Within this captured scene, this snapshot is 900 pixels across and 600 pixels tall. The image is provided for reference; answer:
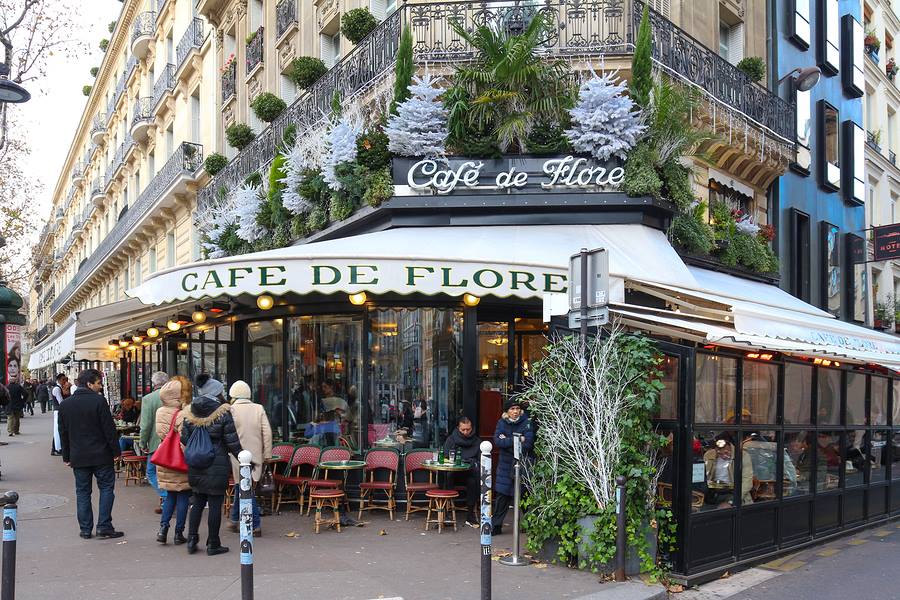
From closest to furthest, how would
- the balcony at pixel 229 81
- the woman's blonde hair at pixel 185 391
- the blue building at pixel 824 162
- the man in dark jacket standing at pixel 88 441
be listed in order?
the man in dark jacket standing at pixel 88 441
the woman's blonde hair at pixel 185 391
the blue building at pixel 824 162
the balcony at pixel 229 81

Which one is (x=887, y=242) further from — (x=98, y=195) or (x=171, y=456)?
(x=98, y=195)

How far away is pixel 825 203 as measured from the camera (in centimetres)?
1906

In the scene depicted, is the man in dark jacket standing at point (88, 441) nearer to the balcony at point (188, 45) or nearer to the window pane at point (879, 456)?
the window pane at point (879, 456)

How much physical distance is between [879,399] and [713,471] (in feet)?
17.3

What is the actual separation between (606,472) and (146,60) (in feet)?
98.2

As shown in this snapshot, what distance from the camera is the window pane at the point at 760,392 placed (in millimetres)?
8688

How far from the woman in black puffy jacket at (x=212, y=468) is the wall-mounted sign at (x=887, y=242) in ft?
57.4

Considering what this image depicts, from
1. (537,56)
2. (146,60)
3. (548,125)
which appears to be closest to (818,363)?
(548,125)

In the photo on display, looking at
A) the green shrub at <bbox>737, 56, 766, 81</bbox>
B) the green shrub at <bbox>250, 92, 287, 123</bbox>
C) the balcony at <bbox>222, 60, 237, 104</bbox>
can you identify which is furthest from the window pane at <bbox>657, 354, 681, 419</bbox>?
the balcony at <bbox>222, 60, 237, 104</bbox>

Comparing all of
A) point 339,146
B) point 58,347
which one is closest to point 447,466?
point 339,146

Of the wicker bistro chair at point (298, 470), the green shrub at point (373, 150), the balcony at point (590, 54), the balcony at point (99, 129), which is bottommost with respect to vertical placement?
the wicker bistro chair at point (298, 470)

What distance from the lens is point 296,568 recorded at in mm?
7465

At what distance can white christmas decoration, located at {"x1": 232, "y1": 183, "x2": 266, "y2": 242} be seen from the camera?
15.9 m

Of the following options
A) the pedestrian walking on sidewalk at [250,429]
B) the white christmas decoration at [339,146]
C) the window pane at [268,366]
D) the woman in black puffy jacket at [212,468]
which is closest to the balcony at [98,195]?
the window pane at [268,366]
